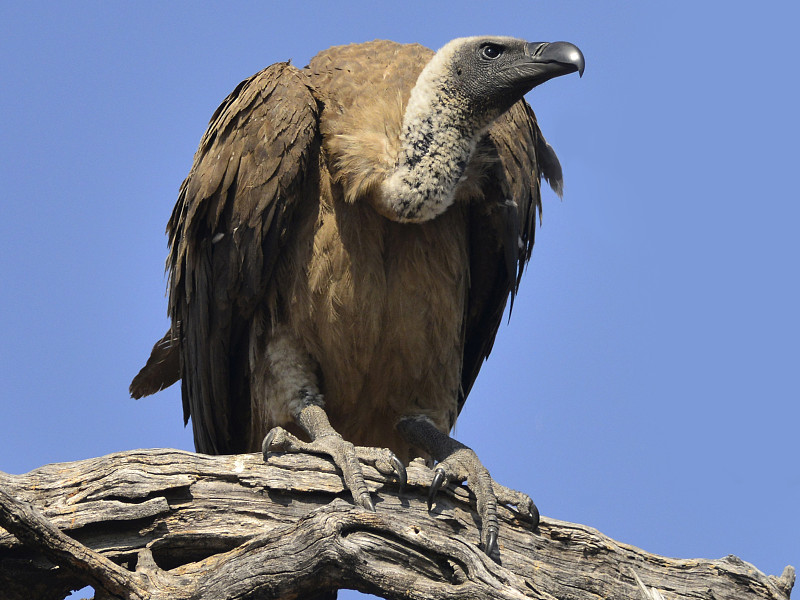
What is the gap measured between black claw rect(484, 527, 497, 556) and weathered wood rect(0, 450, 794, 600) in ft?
0.17

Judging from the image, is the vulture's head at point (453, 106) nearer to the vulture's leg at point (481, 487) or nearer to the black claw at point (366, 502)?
the vulture's leg at point (481, 487)

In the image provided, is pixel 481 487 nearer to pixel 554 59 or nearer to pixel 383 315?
pixel 383 315

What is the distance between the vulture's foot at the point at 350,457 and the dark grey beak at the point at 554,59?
247 cm

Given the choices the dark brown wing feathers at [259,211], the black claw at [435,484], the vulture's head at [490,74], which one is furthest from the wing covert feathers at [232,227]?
the black claw at [435,484]

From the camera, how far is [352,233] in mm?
6242

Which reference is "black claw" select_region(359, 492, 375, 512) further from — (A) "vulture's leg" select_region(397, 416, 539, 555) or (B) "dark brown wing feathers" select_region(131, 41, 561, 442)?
(B) "dark brown wing feathers" select_region(131, 41, 561, 442)

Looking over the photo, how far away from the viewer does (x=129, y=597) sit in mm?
4402

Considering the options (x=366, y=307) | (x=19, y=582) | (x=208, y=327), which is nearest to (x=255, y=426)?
(x=208, y=327)

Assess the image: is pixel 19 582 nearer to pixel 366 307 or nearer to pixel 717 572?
pixel 366 307

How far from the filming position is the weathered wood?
4.43 metres

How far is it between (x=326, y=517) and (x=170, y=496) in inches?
34.5

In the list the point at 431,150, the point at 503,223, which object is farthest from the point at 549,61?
the point at 503,223

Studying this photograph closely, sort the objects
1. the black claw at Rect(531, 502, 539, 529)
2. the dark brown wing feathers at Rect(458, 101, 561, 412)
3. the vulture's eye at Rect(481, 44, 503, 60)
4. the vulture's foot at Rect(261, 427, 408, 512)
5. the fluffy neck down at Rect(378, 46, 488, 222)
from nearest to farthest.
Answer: the vulture's foot at Rect(261, 427, 408, 512)
the black claw at Rect(531, 502, 539, 529)
the fluffy neck down at Rect(378, 46, 488, 222)
the vulture's eye at Rect(481, 44, 503, 60)
the dark brown wing feathers at Rect(458, 101, 561, 412)

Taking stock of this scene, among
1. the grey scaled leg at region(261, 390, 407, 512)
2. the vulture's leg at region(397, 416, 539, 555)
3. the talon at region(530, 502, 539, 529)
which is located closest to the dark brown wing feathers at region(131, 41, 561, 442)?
the grey scaled leg at region(261, 390, 407, 512)
